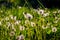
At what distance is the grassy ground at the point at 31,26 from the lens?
227 inches

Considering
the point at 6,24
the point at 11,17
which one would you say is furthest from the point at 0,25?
the point at 11,17

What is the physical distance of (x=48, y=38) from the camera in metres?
5.81

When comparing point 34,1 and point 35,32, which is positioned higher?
point 34,1

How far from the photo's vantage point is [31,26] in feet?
19.7

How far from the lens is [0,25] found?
20.0 feet

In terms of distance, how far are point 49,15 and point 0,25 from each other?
147 centimetres

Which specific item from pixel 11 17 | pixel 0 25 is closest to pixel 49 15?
pixel 11 17

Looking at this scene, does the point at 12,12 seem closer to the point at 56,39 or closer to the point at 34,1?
the point at 34,1

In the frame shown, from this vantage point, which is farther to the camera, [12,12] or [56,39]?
[12,12]

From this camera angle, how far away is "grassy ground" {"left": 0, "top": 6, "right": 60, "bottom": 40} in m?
5.77

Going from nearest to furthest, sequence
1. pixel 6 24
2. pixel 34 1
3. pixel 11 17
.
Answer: pixel 6 24, pixel 11 17, pixel 34 1

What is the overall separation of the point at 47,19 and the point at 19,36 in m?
1.10

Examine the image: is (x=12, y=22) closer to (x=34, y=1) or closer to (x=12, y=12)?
(x=12, y=12)

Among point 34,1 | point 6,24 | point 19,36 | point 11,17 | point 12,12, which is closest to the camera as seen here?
point 19,36
